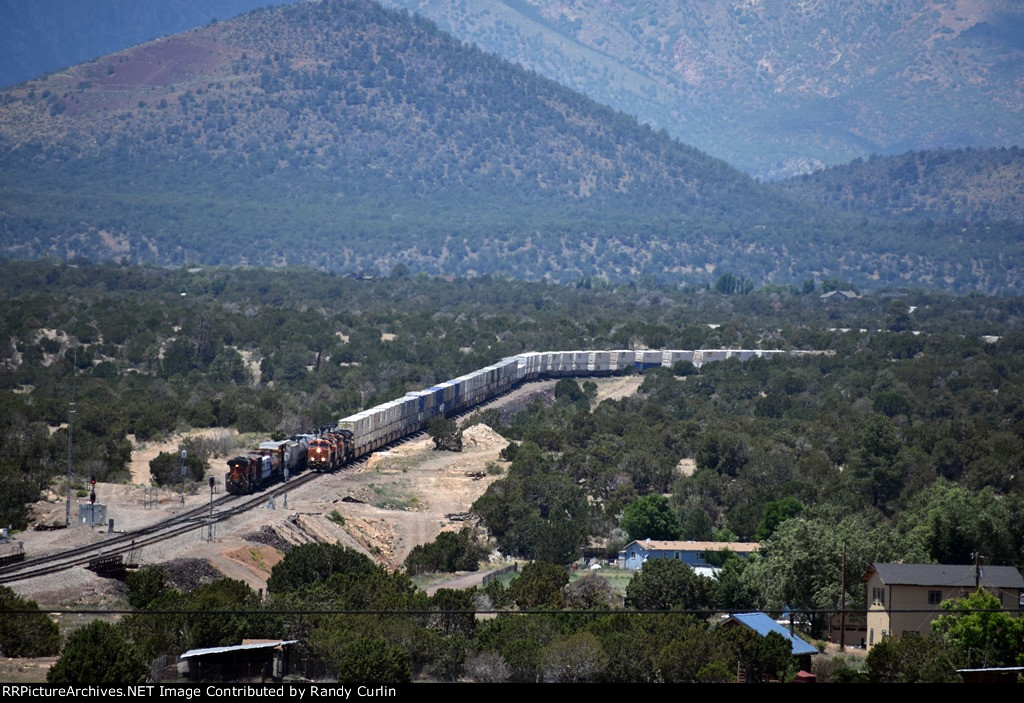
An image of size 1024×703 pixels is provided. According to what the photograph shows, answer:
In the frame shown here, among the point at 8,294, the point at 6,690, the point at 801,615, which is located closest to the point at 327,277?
the point at 8,294

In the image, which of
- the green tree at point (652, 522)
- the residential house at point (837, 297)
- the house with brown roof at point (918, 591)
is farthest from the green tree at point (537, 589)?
the residential house at point (837, 297)

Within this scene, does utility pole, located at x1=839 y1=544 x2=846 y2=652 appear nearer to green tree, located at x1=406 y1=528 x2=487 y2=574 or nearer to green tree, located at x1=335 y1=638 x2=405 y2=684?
green tree, located at x1=406 y1=528 x2=487 y2=574

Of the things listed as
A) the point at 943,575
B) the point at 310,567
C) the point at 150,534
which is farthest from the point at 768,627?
the point at 150,534

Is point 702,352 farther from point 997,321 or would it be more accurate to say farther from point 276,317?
point 997,321

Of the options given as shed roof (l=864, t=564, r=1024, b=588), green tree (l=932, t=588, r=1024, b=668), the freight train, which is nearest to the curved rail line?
the freight train

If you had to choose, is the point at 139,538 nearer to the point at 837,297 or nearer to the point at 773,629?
the point at 773,629

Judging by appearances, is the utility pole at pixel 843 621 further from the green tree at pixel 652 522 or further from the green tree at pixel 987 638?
the green tree at pixel 652 522
